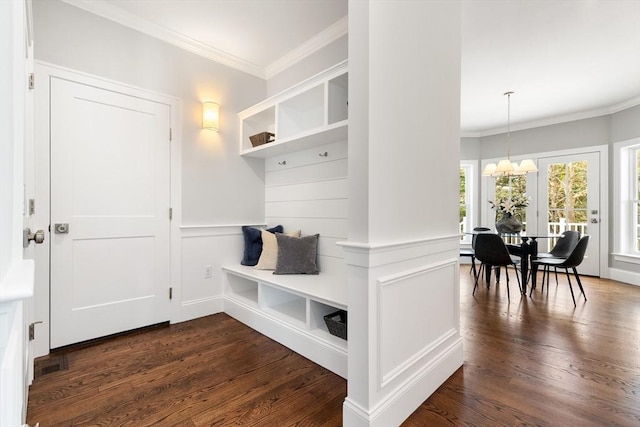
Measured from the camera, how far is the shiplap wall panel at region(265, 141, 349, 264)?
2.62 meters

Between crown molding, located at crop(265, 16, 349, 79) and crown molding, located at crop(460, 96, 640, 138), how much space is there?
172 inches

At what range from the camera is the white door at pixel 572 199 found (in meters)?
4.83

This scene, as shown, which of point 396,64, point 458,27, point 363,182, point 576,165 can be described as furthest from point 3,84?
point 576,165

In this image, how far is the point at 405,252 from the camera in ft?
5.13

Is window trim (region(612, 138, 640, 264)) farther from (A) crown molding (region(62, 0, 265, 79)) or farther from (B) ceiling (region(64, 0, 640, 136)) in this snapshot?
(A) crown molding (region(62, 0, 265, 79))

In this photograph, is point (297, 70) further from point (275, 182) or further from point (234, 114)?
point (275, 182)

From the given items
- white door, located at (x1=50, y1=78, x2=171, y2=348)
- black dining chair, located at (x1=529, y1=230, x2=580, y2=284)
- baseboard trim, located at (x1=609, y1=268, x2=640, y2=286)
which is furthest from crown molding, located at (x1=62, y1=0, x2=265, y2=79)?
baseboard trim, located at (x1=609, y1=268, x2=640, y2=286)

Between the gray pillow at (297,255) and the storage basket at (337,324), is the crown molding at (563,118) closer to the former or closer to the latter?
the gray pillow at (297,255)

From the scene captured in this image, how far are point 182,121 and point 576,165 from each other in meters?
5.94

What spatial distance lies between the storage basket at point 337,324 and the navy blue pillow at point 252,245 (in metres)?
1.22

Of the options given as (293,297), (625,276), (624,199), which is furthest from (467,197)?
(293,297)

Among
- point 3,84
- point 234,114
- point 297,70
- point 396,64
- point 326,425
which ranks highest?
point 297,70

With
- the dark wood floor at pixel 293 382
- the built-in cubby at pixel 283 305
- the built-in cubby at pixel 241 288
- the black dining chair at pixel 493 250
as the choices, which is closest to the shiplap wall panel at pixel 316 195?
the built-in cubby at pixel 283 305

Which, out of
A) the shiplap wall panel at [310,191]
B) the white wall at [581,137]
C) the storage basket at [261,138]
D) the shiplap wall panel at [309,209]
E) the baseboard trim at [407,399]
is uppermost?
the white wall at [581,137]
